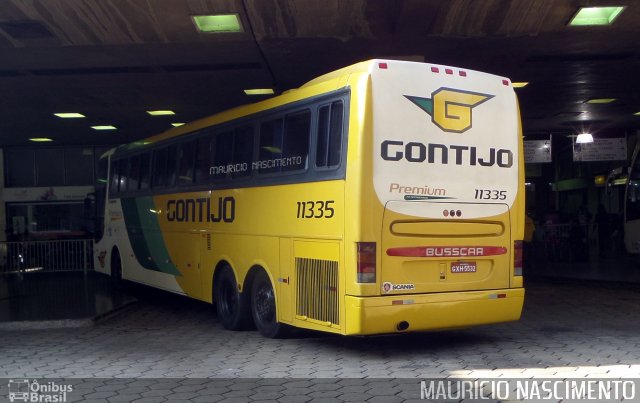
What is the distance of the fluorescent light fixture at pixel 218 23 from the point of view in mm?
11203

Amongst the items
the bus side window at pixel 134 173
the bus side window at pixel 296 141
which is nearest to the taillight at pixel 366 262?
the bus side window at pixel 296 141

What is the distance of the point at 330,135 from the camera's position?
8.47 metres

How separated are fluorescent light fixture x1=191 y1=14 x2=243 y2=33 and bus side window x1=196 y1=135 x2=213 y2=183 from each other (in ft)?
6.01

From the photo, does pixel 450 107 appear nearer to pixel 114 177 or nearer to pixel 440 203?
pixel 440 203

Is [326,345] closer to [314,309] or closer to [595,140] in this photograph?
[314,309]

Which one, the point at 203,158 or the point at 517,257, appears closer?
the point at 517,257

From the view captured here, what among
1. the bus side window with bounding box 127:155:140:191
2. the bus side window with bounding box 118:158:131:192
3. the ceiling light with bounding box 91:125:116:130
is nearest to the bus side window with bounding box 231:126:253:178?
the bus side window with bounding box 127:155:140:191

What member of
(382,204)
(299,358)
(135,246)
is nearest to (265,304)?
(299,358)

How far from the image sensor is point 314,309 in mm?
8578

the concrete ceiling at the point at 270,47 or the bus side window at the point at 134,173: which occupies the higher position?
the concrete ceiling at the point at 270,47

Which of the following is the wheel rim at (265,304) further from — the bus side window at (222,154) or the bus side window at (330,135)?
the bus side window at (330,135)

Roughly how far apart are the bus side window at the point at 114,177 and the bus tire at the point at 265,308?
728cm

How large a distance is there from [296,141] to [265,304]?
247 cm

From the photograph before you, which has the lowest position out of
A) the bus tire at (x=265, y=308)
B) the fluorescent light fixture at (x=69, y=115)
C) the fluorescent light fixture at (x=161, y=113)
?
the bus tire at (x=265, y=308)
